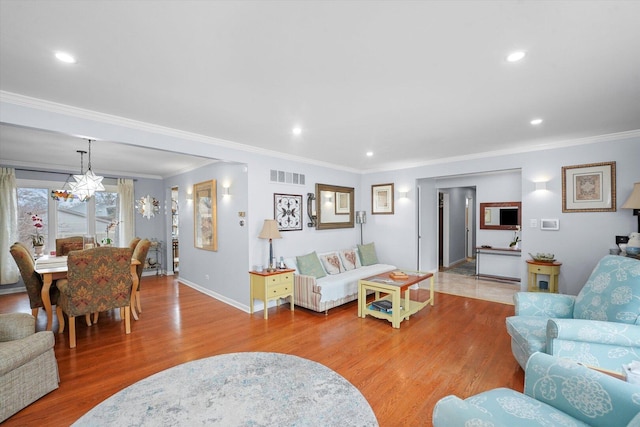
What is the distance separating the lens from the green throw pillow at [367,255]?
568 cm

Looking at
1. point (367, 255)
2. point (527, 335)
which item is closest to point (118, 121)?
point (527, 335)

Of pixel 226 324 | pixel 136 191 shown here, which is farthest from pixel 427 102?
pixel 136 191

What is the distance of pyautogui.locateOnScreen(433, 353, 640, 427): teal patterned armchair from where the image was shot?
4.13ft

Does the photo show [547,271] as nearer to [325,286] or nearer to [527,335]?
[527,335]

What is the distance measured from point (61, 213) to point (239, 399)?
714 cm

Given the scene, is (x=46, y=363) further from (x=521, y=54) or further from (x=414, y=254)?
(x=414, y=254)

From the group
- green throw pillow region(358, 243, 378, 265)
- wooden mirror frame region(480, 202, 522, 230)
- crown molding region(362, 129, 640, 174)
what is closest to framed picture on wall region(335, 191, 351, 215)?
green throw pillow region(358, 243, 378, 265)

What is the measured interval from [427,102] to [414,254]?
12.3ft

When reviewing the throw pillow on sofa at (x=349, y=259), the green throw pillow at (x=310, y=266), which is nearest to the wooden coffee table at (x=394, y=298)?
the green throw pillow at (x=310, y=266)

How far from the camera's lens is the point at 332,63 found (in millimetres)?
2010

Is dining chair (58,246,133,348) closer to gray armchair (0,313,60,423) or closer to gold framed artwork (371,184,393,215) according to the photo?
gray armchair (0,313,60,423)

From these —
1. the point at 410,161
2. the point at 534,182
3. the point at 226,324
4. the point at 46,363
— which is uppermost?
the point at 410,161

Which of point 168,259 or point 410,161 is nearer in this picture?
point 410,161

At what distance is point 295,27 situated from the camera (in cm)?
163
